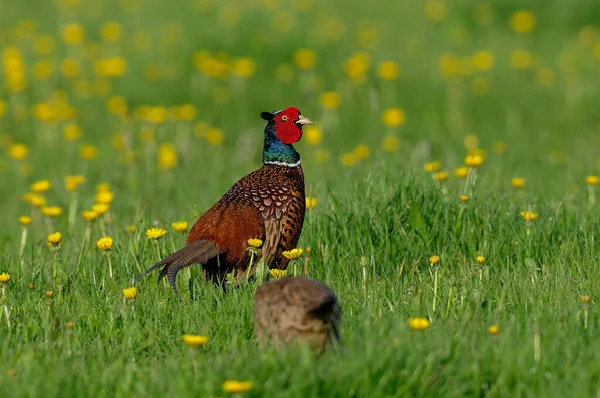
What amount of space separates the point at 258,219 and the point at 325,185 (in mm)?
1421

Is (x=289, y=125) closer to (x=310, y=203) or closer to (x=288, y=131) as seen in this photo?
(x=288, y=131)

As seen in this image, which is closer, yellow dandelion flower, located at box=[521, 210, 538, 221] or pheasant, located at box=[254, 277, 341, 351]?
pheasant, located at box=[254, 277, 341, 351]

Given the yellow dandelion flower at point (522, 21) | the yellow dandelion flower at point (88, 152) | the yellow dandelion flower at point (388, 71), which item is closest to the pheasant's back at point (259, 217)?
the yellow dandelion flower at point (88, 152)

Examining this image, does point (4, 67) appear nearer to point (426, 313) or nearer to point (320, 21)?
point (320, 21)

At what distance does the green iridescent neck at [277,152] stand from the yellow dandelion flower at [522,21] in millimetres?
7612

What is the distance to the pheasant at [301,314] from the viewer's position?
143 inches

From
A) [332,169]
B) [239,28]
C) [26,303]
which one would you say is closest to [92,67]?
[239,28]

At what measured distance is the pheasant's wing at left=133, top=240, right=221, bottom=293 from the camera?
14.7 ft

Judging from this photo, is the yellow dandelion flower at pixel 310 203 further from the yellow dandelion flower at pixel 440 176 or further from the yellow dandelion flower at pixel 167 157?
the yellow dandelion flower at pixel 167 157

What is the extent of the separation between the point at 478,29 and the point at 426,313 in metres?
8.85

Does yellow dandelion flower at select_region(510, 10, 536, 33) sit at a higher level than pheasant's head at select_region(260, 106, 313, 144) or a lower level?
higher

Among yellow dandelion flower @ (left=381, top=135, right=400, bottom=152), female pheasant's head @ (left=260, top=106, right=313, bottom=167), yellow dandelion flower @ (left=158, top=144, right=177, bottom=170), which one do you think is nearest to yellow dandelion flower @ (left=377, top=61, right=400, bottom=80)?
yellow dandelion flower @ (left=381, top=135, right=400, bottom=152)

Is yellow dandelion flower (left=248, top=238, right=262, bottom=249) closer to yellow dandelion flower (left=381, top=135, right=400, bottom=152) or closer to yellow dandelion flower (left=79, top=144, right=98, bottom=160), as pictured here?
yellow dandelion flower (left=381, top=135, right=400, bottom=152)

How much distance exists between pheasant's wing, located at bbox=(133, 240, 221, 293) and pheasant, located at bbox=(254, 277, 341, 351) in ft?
2.58
